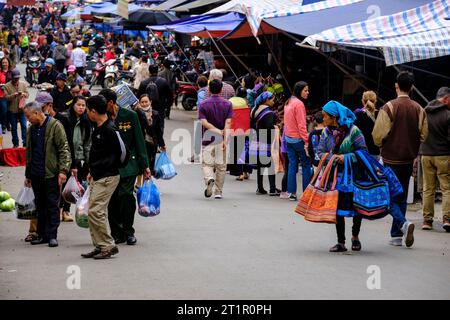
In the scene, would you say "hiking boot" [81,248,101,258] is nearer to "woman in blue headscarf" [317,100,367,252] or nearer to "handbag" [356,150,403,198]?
"woman in blue headscarf" [317,100,367,252]

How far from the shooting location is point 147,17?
35312 mm

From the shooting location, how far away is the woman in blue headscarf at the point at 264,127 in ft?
53.1

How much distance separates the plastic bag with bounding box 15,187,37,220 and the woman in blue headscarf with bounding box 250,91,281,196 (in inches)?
214

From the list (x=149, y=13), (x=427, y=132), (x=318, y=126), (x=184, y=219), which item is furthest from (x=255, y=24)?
(x=149, y=13)

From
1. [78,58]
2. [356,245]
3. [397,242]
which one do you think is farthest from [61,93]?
[78,58]

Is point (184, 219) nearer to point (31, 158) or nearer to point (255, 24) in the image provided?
point (31, 158)

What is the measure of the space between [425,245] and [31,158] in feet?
14.9

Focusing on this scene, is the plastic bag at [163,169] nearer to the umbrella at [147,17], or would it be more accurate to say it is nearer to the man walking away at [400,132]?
the man walking away at [400,132]

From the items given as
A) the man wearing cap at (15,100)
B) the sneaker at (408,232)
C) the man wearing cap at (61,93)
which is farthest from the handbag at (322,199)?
the man wearing cap at (15,100)

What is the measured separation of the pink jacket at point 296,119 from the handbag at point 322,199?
431cm

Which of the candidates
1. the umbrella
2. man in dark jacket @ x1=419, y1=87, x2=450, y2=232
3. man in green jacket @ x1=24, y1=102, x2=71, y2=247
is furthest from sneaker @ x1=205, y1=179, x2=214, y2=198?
the umbrella

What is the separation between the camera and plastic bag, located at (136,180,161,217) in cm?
1147

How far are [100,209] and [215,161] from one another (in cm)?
526
